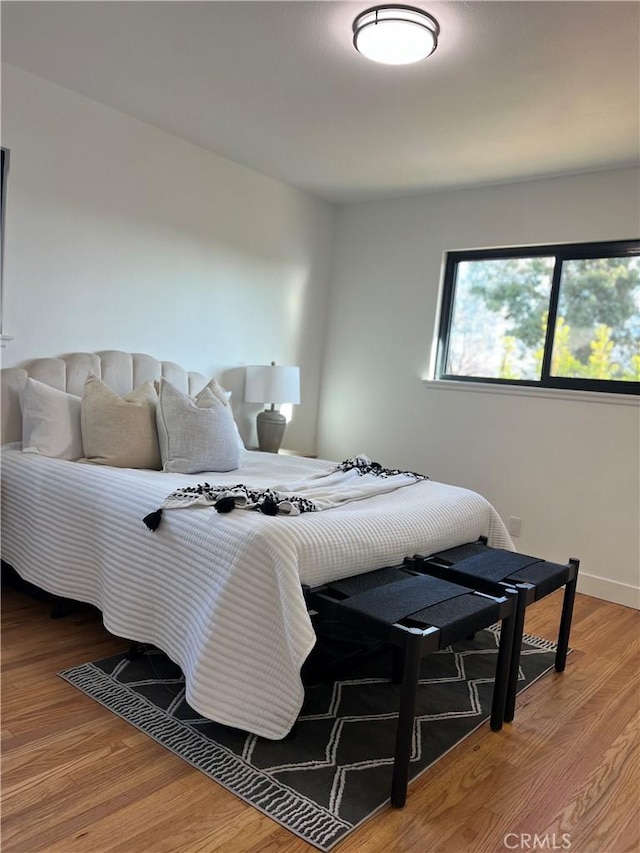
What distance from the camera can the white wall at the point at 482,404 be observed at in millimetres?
3627

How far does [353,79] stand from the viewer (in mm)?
2760

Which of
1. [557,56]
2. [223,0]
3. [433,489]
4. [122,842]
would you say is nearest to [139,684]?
[122,842]

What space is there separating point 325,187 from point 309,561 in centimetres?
316

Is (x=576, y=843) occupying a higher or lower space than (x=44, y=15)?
lower

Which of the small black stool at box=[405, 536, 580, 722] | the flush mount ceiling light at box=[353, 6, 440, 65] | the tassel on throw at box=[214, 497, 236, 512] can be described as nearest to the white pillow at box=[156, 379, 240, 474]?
the tassel on throw at box=[214, 497, 236, 512]

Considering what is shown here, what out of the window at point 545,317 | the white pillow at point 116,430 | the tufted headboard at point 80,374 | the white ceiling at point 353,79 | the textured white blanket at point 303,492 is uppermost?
the white ceiling at point 353,79

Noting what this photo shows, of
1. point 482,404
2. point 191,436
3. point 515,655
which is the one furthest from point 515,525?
point 191,436

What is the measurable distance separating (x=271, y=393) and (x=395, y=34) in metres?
2.27

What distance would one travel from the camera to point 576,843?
5.35 feet

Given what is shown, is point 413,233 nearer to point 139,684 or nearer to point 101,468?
point 101,468

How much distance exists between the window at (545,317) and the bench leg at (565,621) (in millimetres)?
1535

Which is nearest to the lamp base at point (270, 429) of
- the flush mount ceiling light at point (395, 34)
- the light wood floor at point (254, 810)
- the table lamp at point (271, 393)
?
the table lamp at point (271, 393)

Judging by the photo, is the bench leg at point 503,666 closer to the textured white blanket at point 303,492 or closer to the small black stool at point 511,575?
the small black stool at point 511,575

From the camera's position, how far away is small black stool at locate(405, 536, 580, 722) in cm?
218
